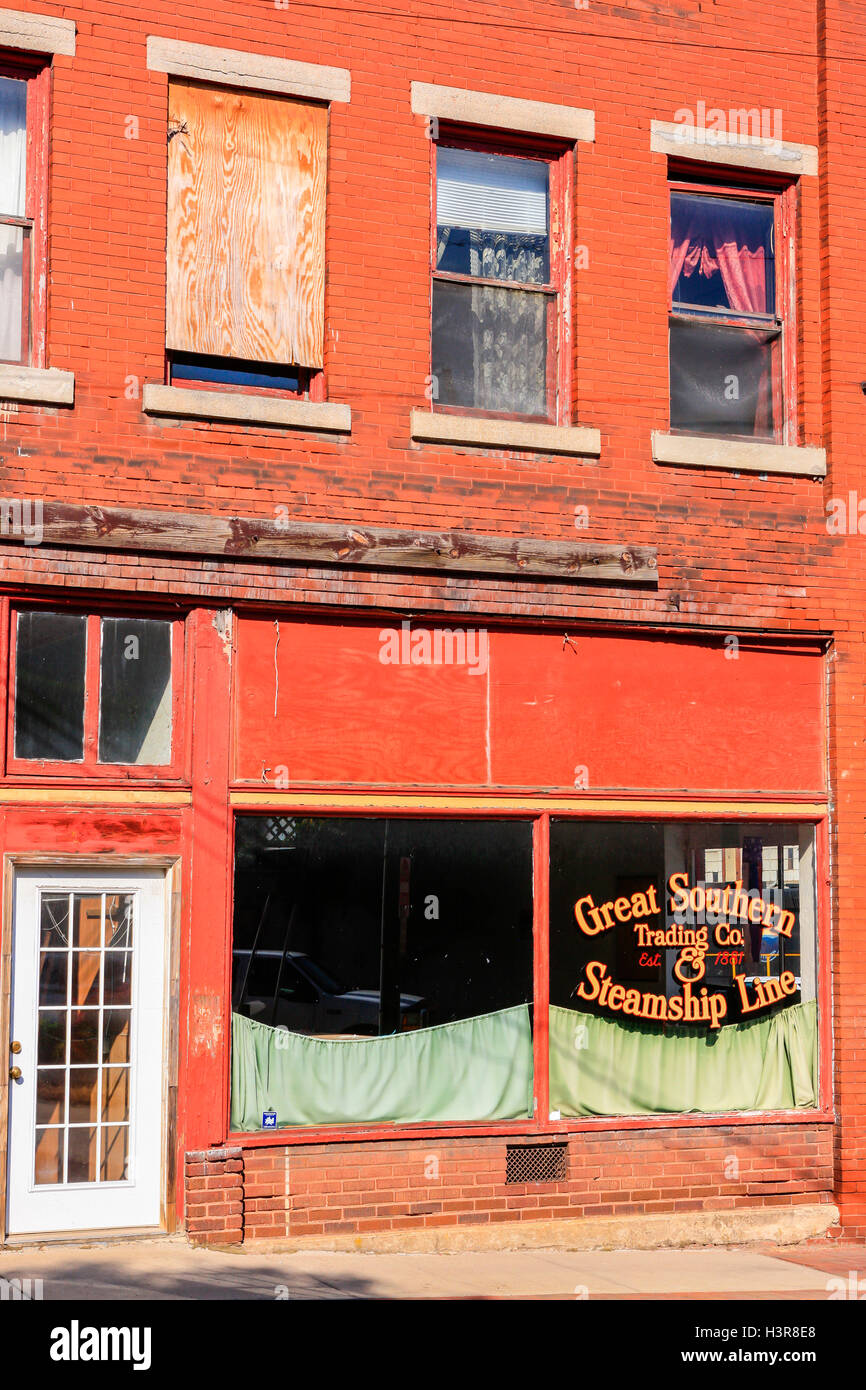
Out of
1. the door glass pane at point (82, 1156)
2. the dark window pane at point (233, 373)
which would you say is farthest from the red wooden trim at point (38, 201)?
the door glass pane at point (82, 1156)

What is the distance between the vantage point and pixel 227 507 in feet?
31.9

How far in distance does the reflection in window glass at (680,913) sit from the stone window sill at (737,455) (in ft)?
8.09

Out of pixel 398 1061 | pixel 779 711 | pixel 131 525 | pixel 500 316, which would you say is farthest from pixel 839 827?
pixel 131 525

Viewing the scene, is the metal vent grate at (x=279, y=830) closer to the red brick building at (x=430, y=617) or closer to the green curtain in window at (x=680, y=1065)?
the red brick building at (x=430, y=617)

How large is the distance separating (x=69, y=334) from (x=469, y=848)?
3998 millimetres

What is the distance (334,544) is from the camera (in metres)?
9.86

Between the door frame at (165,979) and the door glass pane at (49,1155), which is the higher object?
the door frame at (165,979)

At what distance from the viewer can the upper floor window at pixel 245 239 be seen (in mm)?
9875

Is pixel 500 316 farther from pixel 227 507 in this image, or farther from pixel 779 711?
pixel 779 711

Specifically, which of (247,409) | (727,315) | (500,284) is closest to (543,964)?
(247,409)

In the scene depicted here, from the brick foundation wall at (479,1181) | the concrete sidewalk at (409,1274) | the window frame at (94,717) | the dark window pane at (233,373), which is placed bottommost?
the concrete sidewalk at (409,1274)

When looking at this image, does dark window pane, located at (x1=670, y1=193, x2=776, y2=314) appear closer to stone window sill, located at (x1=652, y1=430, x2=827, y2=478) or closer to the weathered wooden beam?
stone window sill, located at (x1=652, y1=430, x2=827, y2=478)

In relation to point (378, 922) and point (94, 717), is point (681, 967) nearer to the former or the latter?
point (378, 922)

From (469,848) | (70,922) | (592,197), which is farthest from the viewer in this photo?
(592,197)
